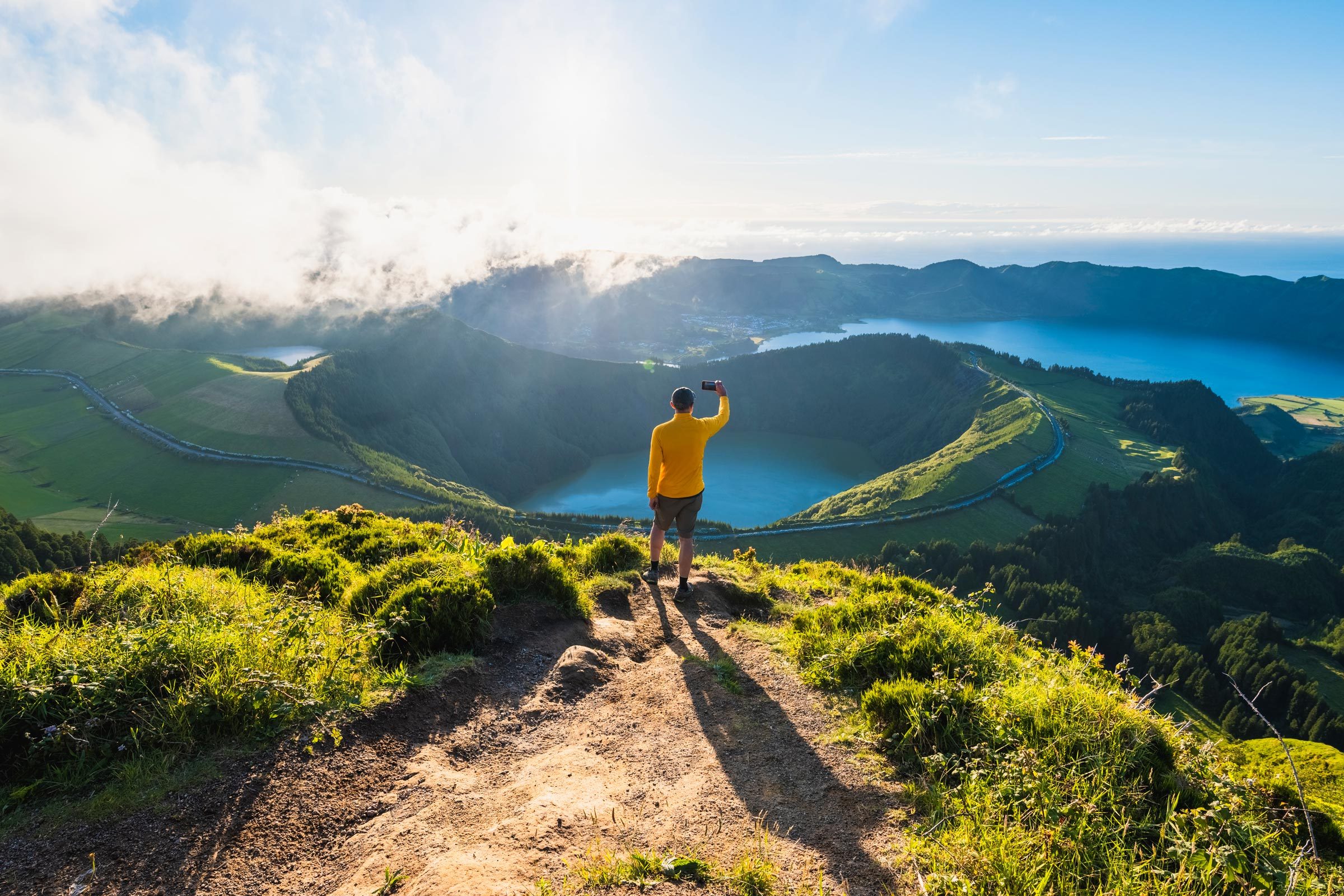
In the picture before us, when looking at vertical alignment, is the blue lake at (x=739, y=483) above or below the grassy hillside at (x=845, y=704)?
below

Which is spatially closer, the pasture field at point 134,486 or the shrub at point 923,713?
the shrub at point 923,713

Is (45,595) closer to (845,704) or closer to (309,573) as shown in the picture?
(309,573)

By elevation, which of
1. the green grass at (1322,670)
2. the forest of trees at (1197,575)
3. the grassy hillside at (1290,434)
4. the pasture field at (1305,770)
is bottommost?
the green grass at (1322,670)

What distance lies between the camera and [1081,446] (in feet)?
455

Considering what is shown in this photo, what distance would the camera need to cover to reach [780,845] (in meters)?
5.26

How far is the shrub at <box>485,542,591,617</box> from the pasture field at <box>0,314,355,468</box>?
127m

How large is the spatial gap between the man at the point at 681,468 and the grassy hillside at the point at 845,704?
7.13 feet

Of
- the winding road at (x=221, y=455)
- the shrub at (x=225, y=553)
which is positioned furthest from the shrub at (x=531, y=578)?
the winding road at (x=221, y=455)

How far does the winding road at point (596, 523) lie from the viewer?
105000 millimetres

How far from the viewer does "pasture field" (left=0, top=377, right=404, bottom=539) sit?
99000mm

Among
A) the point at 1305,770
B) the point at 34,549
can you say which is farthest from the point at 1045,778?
the point at 34,549

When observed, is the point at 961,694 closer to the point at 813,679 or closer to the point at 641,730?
the point at 813,679

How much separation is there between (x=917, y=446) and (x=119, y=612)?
7333 inches

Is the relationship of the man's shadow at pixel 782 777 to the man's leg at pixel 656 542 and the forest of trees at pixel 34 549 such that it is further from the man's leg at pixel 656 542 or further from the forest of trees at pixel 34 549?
the forest of trees at pixel 34 549
